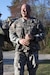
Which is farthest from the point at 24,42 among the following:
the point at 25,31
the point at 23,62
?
the point at 23,62

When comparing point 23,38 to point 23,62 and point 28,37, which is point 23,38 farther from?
point 23,62

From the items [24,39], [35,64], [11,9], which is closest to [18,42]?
[24,39]

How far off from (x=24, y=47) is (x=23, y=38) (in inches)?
6.1

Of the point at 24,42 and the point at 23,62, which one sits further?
the point at 23,62

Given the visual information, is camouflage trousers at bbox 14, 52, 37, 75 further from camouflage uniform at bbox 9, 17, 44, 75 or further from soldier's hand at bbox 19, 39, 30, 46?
soldier's hand at bbox 19, 39, 30, 46

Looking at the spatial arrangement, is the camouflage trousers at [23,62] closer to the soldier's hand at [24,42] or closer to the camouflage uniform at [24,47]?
the camouflage uniform at [24,47]

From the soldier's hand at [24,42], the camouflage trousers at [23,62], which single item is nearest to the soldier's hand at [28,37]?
the soldier's hand at [24,42]

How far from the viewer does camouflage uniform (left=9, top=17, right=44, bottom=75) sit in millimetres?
4492

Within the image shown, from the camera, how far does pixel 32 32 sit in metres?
4.52

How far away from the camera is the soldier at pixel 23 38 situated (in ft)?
14.7

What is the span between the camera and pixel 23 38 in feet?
14.6

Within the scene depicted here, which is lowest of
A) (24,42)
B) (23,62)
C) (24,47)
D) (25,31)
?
(23,62)

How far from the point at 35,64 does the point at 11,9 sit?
24.1m

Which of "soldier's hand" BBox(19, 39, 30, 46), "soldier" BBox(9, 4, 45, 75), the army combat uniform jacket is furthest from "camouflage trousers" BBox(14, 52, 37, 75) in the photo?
"soldier's hand" BBox(19, 39, 30, 46)
